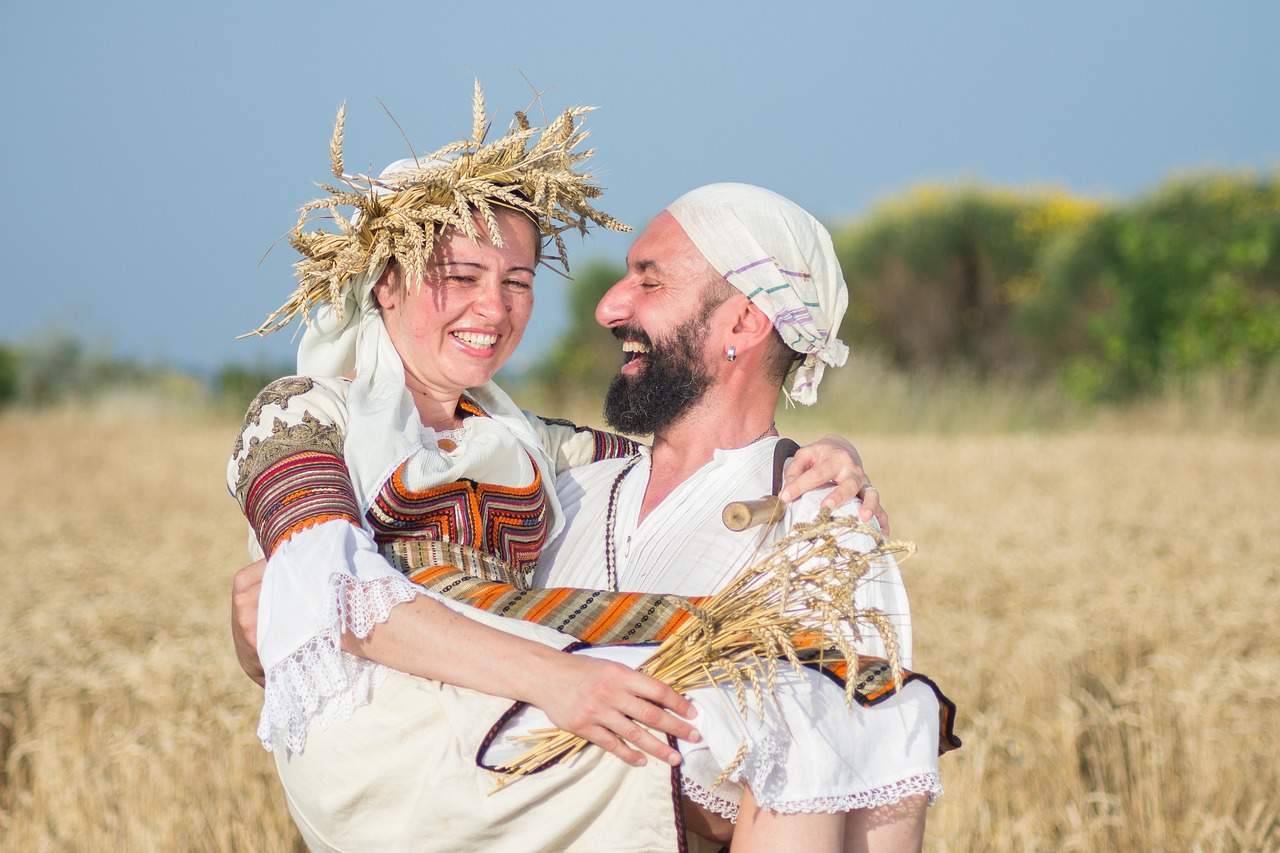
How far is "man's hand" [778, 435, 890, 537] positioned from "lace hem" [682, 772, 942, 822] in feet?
2.12

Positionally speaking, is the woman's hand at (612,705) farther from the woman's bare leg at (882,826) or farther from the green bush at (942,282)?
the green bush at (942,282)

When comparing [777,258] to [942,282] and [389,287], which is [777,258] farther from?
[942,282]

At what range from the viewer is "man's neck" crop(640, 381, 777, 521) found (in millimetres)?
3900

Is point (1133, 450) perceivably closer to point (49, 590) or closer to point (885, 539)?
point (49, 590)

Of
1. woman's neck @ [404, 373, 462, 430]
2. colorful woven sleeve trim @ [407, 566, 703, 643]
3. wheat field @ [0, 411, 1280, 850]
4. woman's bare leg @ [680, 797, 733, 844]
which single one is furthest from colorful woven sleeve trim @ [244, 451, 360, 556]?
wheat field @ [0, 411, 1280, 850]

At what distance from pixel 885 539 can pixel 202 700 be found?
3.37m

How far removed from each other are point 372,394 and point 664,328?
0.88 m

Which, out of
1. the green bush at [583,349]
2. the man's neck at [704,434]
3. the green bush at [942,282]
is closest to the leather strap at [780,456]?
the man's neck at [704,434]

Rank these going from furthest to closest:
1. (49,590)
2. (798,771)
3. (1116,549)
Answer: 1. (1116,549)
2. (49,590)
3. (798,771)

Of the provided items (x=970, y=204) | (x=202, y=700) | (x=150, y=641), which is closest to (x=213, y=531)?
(x=150, y=641)

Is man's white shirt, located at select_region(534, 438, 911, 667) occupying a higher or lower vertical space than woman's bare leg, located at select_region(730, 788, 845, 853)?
higher

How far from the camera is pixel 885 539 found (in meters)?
2.92

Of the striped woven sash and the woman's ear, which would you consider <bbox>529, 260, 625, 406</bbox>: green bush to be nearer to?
the woman's ear

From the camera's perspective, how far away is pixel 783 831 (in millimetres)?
2709
